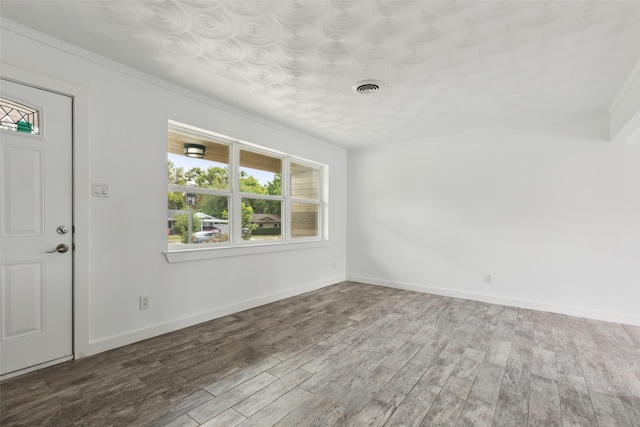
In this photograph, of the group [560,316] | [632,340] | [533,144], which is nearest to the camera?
[632,340]

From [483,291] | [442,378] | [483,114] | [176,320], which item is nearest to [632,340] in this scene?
[483,291]

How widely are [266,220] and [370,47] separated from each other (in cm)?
268

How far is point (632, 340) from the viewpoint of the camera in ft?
9.71

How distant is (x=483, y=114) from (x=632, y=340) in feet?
9.13

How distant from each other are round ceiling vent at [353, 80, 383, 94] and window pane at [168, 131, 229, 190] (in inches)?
68.9

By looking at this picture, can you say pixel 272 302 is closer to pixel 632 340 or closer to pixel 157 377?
pixel 157 377

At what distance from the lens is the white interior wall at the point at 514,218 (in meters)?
3.54

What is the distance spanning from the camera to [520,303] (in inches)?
159

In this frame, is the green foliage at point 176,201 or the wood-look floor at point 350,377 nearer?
the wood-look floor at point 350,377

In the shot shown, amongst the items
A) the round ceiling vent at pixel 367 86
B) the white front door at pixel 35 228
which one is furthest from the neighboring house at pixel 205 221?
the round ceiling vent at pixel 367 86

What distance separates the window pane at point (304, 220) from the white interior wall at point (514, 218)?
37.2 inches

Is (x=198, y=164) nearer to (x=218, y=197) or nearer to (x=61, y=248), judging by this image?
(x=218, y=197)

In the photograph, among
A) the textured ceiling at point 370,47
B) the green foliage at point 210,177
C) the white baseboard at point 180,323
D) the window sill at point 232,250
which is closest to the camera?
the textured ceiling at point 370,47

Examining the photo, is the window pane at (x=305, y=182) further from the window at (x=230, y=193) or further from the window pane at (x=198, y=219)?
the window pane at (x=198, y=219)
